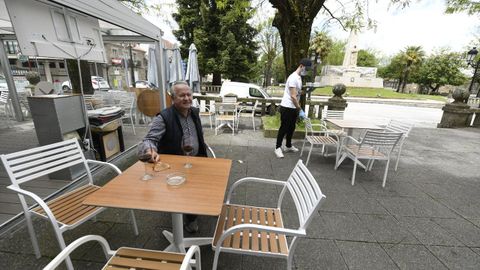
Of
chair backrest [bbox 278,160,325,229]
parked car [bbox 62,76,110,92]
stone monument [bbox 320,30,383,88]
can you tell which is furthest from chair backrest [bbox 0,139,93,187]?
stone monument [bbox 320,30,383,88]

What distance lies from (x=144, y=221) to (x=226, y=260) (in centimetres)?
106

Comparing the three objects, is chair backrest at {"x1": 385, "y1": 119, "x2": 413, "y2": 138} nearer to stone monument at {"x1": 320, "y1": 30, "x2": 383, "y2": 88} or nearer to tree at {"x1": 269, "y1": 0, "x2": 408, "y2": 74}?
tree at {"x1": 269, "y1": 0, "x2": 408, "y2": 74}

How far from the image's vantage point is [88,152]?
3508mm

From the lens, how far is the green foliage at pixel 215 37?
16.5m

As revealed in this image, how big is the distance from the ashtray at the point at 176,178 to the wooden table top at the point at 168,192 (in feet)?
0.10

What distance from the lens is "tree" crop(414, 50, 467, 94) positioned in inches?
1297

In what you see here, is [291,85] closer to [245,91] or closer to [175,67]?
[175,67]

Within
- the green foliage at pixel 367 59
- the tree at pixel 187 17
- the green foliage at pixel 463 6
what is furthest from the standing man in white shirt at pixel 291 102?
the green foliage at pixel 367 59

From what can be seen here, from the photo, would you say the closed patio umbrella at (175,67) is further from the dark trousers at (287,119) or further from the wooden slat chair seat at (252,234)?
A: the wooden slat chair seat at (252,234)

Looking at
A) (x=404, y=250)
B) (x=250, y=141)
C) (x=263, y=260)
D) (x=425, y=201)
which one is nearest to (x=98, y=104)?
(x=250, y=141)

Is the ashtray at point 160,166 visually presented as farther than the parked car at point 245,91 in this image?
No

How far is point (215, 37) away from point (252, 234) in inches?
683

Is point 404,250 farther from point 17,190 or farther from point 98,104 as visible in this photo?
point 98,104

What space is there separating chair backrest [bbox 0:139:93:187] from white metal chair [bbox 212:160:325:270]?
158 cm
